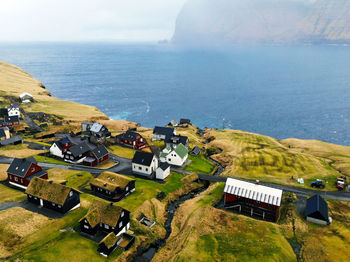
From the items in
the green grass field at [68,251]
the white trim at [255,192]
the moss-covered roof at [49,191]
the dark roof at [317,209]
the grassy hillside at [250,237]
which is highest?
the white trim at [255,192]

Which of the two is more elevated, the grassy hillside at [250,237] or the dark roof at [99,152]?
the dark roof at [99,152]

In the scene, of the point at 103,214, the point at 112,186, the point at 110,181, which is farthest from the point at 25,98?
the point at 103,214

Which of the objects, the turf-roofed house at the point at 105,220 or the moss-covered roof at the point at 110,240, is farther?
the turf-roofed house at the point at 105,220

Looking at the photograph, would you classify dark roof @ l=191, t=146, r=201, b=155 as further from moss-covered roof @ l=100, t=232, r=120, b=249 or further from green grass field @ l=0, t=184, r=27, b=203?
green grass field @ l=0, t=184, r=27, b=203

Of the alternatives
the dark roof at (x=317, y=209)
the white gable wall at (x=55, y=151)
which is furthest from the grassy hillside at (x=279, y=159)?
the white gable wall at (x=55, y=151)

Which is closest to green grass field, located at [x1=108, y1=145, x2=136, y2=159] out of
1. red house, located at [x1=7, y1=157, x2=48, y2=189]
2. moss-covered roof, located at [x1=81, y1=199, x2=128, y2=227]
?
red house, located at [x1=7, y1=157, x2=48, y2=189]

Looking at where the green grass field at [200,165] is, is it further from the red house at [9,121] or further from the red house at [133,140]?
the red house at [9,121]
